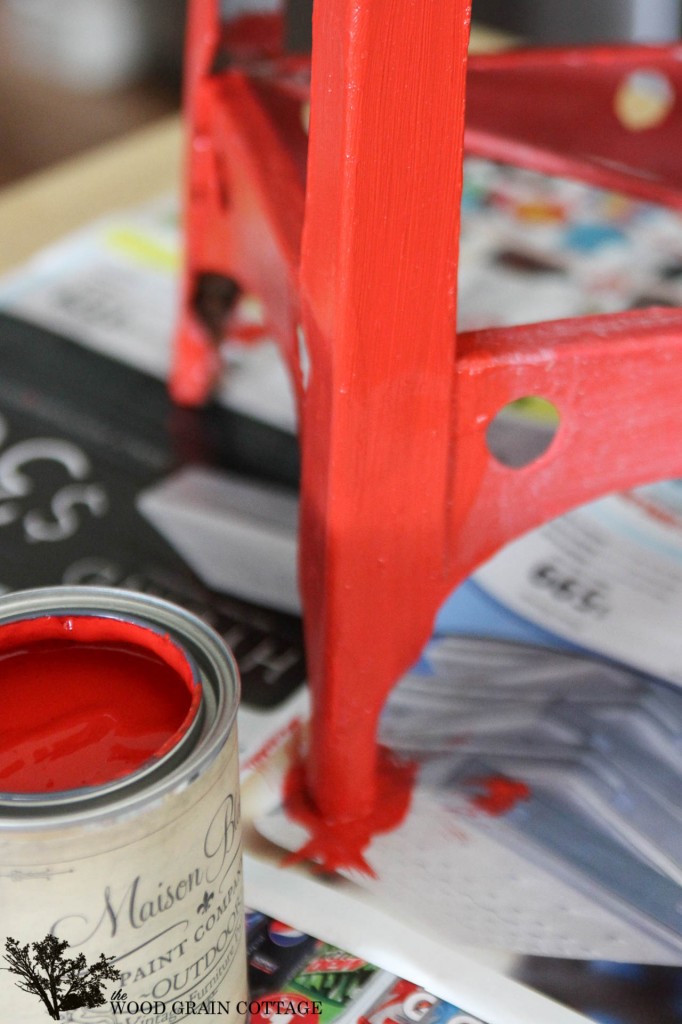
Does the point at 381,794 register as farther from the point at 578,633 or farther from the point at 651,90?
the point at 651,90

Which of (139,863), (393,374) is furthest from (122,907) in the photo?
(393,374)

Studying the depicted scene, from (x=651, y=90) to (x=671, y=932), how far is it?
44 centimetres

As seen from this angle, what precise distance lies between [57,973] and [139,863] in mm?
34

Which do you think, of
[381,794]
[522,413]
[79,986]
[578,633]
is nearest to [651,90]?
[522,413]

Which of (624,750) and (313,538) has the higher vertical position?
(313,538)

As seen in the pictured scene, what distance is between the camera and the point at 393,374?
0.34 m

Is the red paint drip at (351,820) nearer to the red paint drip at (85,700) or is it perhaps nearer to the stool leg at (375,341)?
the stool leg at (375,341)

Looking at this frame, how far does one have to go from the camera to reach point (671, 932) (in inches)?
15.0

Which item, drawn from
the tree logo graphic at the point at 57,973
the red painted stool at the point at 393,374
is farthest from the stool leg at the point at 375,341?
the tree logo graphic at the point at 57,973

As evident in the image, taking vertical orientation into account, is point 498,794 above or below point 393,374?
below

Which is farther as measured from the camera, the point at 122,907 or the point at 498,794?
the point at 498,794

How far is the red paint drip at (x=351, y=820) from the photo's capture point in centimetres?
41

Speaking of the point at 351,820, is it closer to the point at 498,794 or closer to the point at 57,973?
the point at 498,794

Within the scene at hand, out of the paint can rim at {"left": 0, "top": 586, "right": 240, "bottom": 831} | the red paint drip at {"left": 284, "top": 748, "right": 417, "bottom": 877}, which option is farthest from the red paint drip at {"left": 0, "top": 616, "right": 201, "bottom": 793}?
the red paint drip at {"left": 284, "top": 748, "right": 417, "bottom": 877}
